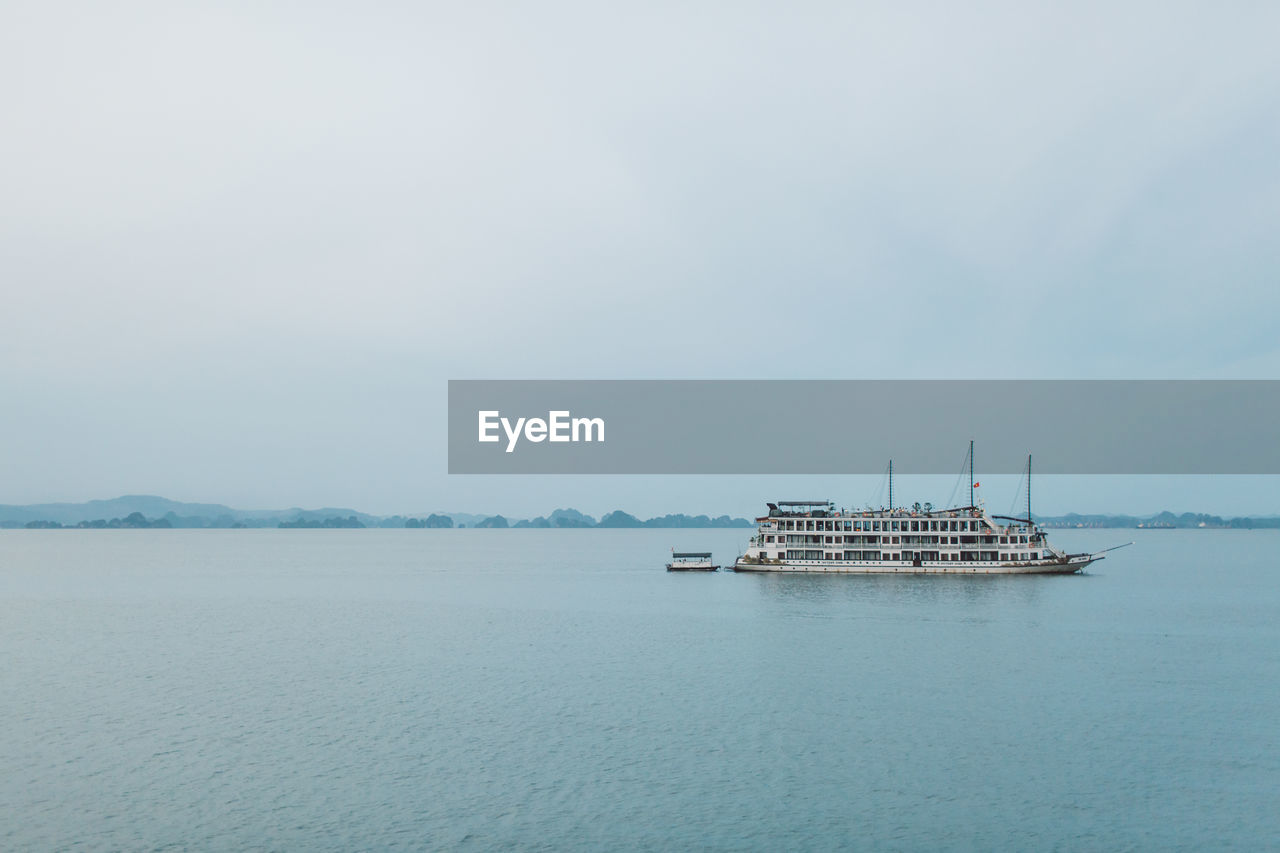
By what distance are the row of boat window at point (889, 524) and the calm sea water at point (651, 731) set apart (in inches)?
1265

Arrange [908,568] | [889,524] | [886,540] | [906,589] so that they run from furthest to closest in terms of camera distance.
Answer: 1. [889,524]
2. [886,540]
3. [908,568]
4. [906,589]

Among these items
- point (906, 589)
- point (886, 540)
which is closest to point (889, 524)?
point (886, 540)

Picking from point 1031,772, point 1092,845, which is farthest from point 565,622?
point 1092,845

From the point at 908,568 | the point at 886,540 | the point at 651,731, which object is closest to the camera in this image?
the point at 651,731

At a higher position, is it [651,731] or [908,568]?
[908,568]

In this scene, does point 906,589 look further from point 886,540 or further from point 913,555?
point 913,555

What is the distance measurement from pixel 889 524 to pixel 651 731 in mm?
94351

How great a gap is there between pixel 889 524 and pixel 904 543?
143 inches

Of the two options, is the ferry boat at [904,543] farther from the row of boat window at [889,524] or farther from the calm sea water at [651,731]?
the calm sea water at [651,731]

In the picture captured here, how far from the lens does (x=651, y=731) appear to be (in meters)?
49.4

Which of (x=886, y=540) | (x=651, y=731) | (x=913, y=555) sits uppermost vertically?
(x=886, y=540)

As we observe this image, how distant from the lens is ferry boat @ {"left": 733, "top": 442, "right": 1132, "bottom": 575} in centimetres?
13325

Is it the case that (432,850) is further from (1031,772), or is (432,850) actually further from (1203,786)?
(1203,786)

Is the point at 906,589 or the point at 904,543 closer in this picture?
the point at 906,589
